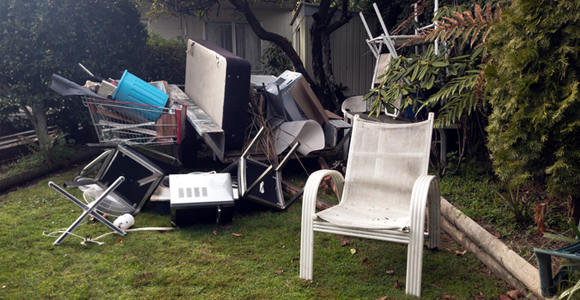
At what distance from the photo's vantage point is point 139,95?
182 inches

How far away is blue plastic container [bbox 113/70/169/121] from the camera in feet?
14.4

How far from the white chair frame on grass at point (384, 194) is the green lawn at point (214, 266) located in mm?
220

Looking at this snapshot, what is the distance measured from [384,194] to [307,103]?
2.58 m

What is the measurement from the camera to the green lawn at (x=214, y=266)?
8.25ft

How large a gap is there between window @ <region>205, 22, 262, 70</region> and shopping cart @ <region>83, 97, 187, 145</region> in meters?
6.75

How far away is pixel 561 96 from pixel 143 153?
381 cm

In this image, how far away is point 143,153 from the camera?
4.28m

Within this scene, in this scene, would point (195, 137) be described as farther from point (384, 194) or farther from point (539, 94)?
point (539, 94)

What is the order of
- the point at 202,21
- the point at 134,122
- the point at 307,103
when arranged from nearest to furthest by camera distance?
the point at 134,122 < the point at 307,103 < the point at 202,21

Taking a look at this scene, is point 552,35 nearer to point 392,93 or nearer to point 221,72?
point 392,93

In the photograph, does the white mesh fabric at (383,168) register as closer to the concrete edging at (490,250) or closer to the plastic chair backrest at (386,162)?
the plastic chair backrest at (386,162)

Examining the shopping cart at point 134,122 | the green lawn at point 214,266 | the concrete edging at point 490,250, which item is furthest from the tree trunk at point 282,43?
the concrete edging at point 490,250

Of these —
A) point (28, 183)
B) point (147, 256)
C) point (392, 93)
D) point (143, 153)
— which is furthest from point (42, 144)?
point (392, 93)

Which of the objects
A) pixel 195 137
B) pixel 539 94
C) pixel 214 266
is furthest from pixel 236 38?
pixel 539 94
